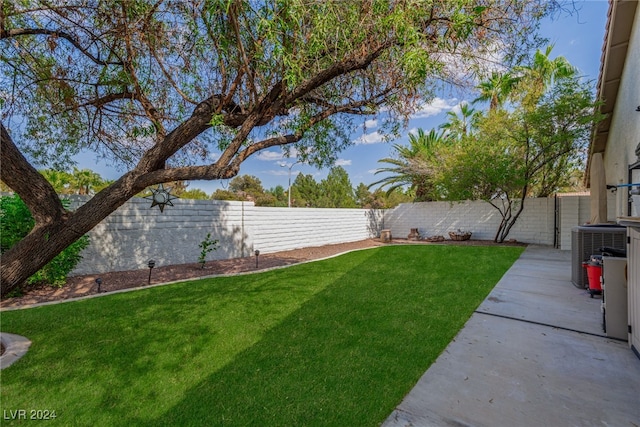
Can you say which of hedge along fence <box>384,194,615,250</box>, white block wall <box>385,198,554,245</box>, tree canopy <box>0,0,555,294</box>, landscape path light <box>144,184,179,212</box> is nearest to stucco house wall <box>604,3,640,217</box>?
hedge along fence <box>384,194,615,250</box>

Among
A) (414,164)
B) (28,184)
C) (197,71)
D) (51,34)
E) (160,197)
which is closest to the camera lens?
(28,184)

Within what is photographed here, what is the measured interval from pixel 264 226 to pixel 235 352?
6.20m

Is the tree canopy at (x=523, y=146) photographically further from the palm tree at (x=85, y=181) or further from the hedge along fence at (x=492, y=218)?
the palm tree at (x=85, y=181)

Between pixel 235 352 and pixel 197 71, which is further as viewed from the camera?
pixel 197 71

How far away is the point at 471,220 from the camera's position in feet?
39.2

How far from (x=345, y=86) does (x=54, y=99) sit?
13.2 feet

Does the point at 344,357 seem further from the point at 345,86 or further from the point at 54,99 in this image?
the point at 54,99

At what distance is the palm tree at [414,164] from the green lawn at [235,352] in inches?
443

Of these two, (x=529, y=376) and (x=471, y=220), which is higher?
(x=471, y=220)

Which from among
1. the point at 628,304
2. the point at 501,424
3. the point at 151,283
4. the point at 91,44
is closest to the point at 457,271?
the point at 628,304

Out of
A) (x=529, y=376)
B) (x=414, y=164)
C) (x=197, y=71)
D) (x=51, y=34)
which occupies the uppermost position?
(x=414, y=164)

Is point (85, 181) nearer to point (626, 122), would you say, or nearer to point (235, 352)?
point (235, 352)

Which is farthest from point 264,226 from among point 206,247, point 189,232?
point 189,232

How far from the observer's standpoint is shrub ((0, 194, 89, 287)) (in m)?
4.33
